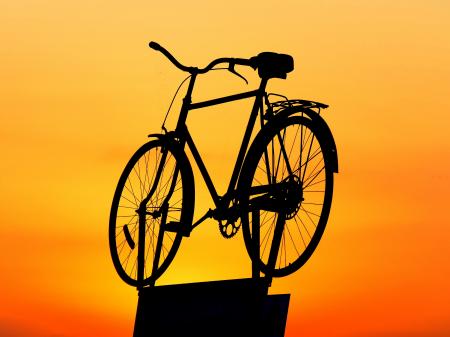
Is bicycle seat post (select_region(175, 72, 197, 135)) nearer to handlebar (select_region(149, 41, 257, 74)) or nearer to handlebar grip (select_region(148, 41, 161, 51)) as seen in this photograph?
handlebar (select_region(149, 41, 257, 74))

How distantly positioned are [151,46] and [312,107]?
223 centimetres

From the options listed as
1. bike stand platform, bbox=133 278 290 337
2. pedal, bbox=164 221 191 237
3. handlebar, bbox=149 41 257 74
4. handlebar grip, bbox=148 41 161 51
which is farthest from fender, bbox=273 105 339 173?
handlebar grip, bbox=148 41 161 51

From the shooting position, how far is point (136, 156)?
535 inches

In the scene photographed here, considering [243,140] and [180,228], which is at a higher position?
[243,140]

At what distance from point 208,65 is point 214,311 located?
2753 millimetres

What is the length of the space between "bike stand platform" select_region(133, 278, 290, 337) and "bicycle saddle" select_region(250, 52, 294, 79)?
202 cm

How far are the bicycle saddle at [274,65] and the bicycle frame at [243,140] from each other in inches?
3.9

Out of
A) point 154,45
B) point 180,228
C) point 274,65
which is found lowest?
point 180,228

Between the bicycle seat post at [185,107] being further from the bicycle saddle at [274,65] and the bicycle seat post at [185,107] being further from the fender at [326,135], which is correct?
the fender at [326,135]

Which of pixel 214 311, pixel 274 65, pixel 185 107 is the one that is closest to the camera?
pixel 214 311

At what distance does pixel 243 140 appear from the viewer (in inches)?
492

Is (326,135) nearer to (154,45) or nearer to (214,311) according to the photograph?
(214,311)

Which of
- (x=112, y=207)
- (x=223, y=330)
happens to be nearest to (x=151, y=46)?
(x=112, y=207)

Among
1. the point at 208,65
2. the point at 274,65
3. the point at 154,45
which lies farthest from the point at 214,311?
the point at 154,45
